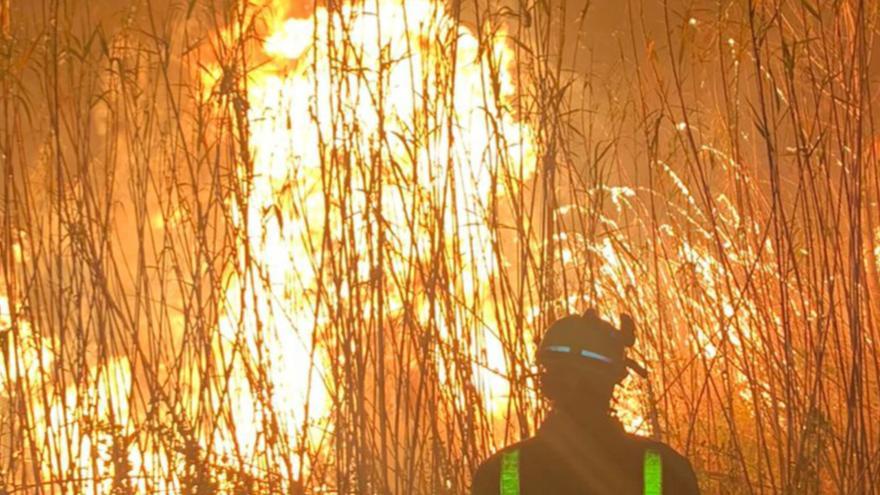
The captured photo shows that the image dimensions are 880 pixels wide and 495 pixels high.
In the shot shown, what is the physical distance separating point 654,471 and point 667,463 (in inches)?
0.9

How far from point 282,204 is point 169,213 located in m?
0.29

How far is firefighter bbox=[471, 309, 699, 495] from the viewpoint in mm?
1930

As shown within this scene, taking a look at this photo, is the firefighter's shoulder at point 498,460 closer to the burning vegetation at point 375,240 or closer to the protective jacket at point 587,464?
the protective jacket at point 587,464

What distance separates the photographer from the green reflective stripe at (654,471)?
1.92 metres

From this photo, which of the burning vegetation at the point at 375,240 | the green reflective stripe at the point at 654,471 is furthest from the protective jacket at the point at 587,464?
the burning vegetation at the point at 375,240

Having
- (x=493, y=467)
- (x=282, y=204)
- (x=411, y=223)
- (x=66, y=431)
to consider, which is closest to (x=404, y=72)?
(x=282, y=204)

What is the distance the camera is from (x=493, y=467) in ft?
6.49

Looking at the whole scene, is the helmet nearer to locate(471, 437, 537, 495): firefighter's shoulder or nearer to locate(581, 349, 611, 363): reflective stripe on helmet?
locate(581, 349, 611, 363): reflective stripe on helmet

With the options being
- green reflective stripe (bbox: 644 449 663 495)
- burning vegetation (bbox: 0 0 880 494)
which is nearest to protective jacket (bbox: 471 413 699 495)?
green reflective stripe (bbox: 644 449 663 495)

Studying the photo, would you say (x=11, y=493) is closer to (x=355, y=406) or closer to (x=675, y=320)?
(x=355, y=406)

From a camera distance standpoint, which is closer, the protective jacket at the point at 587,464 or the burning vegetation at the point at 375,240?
the protective jacket at the point at 587,464

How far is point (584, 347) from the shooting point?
1.97m

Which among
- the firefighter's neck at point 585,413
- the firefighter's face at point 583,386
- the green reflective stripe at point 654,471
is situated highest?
the firefighter's face at point 583,386

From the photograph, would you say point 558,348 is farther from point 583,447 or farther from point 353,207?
point 353,207
